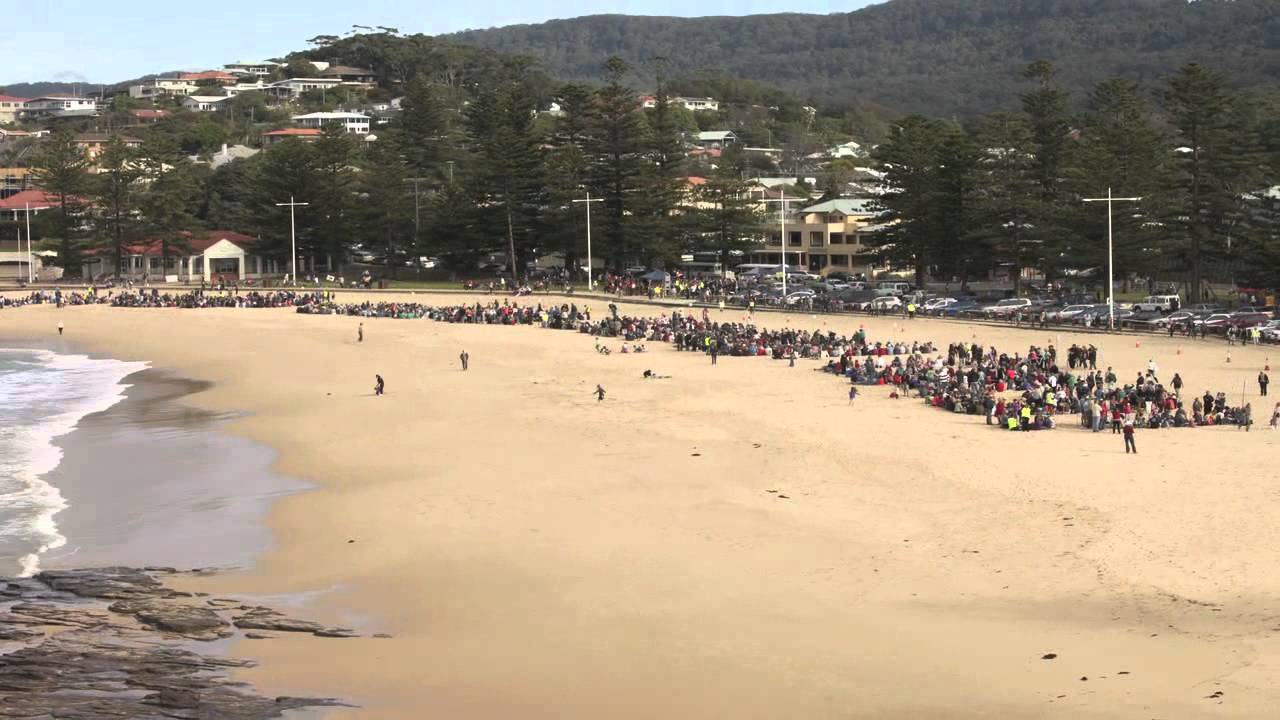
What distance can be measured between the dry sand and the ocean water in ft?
10.5

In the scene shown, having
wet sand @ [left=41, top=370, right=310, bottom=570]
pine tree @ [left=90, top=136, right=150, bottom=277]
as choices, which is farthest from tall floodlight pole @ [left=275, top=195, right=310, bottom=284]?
wet sand @ [left=41, top=370, right=310, bottom=570]

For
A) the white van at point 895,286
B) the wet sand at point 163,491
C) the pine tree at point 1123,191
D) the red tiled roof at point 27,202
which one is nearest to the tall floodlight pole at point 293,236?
the red tiled roof at point 27,202

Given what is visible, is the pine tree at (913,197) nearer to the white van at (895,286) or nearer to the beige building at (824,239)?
the white van at (895,286)

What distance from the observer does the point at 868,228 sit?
2699 inches

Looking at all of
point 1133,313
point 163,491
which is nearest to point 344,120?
point 1133,313

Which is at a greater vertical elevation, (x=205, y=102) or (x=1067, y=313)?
(x=205, y=102)

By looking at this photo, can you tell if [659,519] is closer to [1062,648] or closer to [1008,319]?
[1062,648]

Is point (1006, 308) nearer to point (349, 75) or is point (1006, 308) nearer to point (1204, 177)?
point (1204, 177)

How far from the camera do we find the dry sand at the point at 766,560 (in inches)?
482

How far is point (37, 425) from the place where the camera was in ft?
95.8

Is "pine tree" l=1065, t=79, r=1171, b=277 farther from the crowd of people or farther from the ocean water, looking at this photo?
the ocean water

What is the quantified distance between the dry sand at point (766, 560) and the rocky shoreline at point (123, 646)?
1.60 feet

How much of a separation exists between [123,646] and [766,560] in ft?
22.7

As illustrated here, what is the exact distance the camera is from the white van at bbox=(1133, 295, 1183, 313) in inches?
1778
